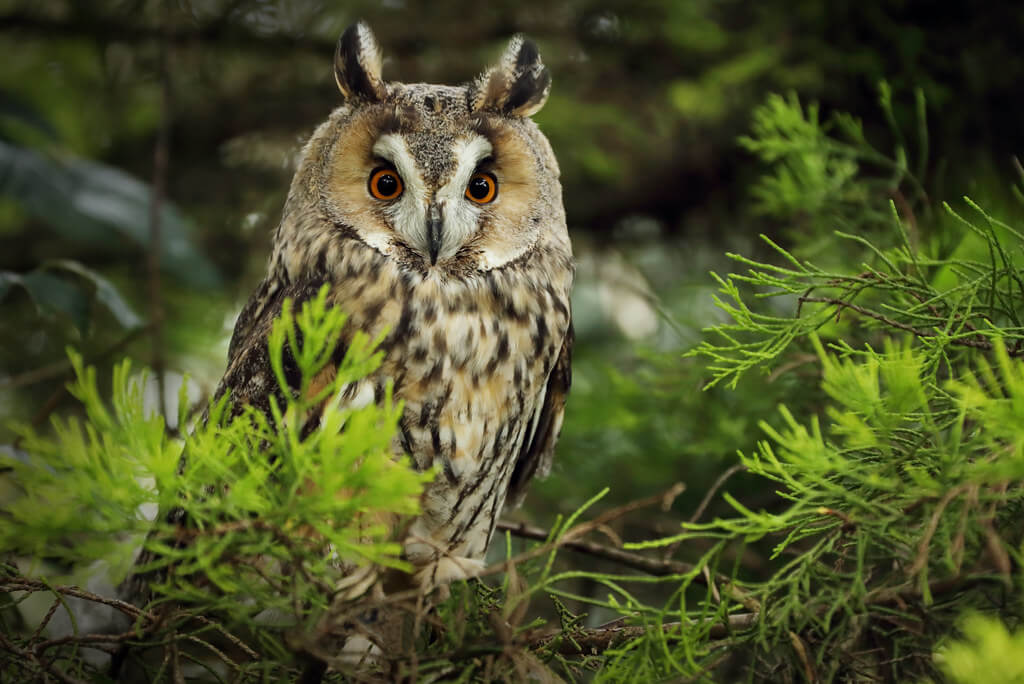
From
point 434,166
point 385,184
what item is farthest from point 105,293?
point 434,166

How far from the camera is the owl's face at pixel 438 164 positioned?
5.10 feet

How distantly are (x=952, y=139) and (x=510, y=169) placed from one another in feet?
5.21

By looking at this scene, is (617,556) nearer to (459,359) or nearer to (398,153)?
(459,359)

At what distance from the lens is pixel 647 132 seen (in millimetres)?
3080

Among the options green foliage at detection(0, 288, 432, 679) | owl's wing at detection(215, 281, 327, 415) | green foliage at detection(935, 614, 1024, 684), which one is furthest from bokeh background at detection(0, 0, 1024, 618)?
green foliage at detection(935, 614, 1024, 684)

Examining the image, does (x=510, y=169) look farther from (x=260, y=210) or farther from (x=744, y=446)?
(x=260, y=210)

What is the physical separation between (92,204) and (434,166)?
3.56 ft

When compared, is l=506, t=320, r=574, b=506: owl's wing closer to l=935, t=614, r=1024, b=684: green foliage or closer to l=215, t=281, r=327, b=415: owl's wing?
l=215, t=281, r=327, b=415: owl's wing

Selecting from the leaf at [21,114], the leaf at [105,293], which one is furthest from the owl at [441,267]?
the leaf at [21,114]

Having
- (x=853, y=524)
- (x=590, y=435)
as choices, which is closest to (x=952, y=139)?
(x=590, y=435)

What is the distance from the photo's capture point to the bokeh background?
86.2 inches

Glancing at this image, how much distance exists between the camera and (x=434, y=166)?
155 centimetres

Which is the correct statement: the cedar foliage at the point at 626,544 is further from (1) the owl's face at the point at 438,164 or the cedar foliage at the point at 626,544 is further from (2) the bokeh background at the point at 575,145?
(2) the bokeh background at the point at 575,145

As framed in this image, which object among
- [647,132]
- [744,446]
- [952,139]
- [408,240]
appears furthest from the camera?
[647,132]
